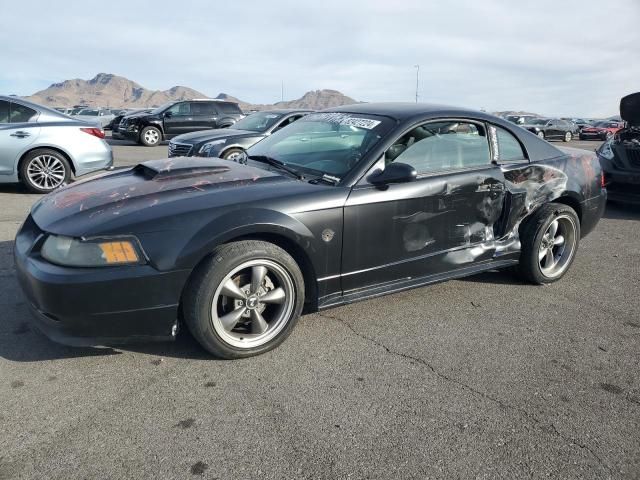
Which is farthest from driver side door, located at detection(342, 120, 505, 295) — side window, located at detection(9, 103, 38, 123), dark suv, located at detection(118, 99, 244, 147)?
dark suv, located at detection(118, 99, 244, 147)

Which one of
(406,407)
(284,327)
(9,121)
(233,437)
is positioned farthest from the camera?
(9,121)

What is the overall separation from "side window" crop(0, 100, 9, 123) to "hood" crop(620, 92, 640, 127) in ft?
30.9

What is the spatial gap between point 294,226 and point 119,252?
0.96 metres

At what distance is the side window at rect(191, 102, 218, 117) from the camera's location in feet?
58.3

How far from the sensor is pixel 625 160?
7.56 metres

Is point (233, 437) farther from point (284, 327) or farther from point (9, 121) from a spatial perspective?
point (9, 121)

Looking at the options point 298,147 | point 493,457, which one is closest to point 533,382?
point 493,457

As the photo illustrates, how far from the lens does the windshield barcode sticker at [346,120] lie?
3.65 meters

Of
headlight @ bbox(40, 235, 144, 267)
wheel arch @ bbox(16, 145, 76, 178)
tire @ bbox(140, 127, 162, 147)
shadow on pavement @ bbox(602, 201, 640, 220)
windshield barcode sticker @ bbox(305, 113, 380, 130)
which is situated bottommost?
shadow on pavement @ bbox(602, 201, 640, 220)

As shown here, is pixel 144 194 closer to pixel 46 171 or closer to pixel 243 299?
pixel 243 299

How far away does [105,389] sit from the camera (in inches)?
103

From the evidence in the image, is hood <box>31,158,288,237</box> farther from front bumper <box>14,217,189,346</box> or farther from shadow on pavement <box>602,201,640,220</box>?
shadow on pavement <box>602,201,640,220</box>

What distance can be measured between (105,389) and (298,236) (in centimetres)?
131

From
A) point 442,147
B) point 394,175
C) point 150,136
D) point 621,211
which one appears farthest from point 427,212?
point 150,136
